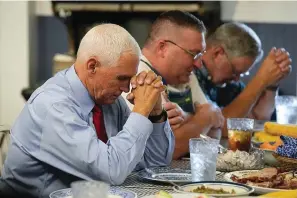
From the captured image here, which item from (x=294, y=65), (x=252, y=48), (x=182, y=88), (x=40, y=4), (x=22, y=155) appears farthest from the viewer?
(x=40, y=4)

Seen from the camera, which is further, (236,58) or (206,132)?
(236,58)

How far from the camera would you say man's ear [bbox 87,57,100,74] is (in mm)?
2025

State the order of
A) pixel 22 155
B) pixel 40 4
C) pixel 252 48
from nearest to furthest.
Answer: pixel 22 155 → pixel 252 48 → pixel 40 4

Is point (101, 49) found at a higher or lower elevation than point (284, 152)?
higher

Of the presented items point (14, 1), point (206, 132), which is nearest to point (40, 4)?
point (14, 1)

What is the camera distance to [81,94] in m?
2.03

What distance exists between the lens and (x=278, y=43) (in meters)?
5.07

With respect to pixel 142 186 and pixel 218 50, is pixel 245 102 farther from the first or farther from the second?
pixel 142 186

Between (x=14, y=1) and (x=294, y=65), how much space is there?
233cm

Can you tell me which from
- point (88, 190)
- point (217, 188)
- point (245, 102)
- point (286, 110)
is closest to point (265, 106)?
point (245, 102)

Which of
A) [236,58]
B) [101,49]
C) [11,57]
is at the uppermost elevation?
[101,49]

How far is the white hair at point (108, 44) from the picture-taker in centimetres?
201

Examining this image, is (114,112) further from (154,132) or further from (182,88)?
(182,88)

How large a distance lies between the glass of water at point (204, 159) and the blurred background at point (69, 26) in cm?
302
